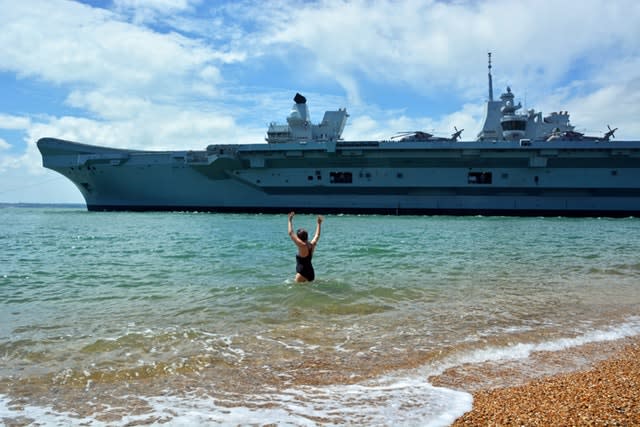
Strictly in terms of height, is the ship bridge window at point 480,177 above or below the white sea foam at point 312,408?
above

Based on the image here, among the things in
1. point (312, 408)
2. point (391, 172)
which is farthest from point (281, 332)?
point (391, 172)

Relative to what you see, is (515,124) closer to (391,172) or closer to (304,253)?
(391,172)

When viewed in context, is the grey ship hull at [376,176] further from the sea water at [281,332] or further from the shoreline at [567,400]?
the shoreline at [567,400]

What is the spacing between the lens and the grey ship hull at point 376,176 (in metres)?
31.5

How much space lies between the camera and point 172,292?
24.4 feet

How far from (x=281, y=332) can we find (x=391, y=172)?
2912cm

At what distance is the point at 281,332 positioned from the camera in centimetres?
519

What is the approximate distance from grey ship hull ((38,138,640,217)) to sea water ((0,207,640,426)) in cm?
2180

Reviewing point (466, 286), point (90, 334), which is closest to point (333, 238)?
point (466, 286)

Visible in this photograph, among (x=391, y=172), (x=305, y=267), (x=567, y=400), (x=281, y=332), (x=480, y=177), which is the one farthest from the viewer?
(x=391, y=172)

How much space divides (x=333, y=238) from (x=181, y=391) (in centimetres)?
1323

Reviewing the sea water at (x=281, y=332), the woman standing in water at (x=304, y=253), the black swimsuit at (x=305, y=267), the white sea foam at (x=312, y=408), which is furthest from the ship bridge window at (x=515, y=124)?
the white sea foam at (x=312, y=408)

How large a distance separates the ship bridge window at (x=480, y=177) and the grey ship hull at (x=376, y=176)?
0.22 feet

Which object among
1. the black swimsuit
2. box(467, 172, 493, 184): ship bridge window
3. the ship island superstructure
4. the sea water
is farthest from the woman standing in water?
box(467, 172, 493, 184): ship bridge window
